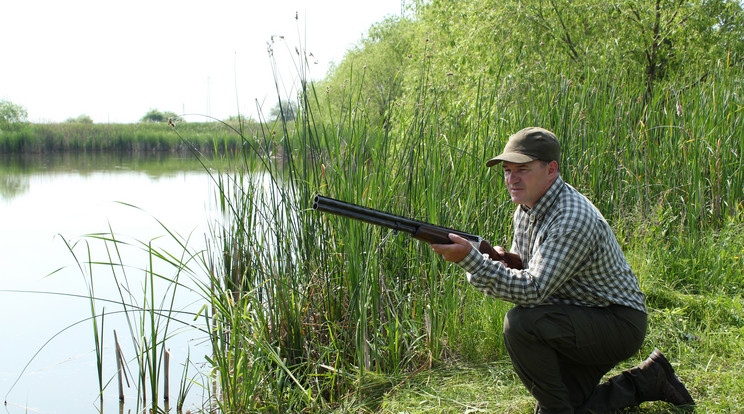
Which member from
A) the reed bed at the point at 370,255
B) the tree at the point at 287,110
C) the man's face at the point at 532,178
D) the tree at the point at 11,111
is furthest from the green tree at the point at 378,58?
the tree at the point at 11,111

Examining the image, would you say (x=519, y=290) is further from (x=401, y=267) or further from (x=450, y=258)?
(x=401, y=267)

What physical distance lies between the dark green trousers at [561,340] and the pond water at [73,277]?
168 centimetres

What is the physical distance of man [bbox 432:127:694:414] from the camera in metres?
2.17

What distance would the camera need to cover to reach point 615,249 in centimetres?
230

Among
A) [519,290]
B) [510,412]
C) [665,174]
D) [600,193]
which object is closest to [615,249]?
[519,290]

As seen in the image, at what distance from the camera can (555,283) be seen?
7.15ft

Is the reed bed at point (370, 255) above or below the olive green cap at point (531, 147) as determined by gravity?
below

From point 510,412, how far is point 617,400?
1.50ft

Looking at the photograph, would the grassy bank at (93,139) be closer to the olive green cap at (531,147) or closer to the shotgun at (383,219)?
the shotgun at (383,219)

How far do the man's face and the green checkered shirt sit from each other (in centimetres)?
3

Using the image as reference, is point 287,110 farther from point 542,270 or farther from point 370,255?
point 542,270

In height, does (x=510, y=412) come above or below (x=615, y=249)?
below

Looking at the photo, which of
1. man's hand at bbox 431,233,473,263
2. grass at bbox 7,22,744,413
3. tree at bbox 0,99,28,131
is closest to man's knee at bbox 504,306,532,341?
man's hand at bbox 431,233,473,263

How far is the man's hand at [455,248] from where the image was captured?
7.22 ft
